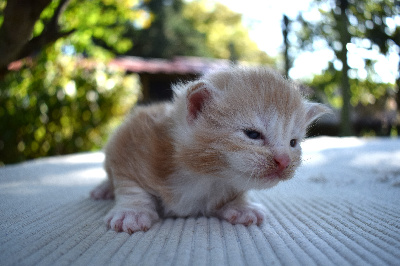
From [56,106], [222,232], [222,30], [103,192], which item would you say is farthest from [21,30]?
[222,30]

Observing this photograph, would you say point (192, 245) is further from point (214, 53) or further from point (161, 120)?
point (214, 53)

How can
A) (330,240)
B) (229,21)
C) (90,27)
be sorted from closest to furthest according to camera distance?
(330,240) → (90,27) → (229,21)

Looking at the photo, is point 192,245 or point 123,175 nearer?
point 192,245

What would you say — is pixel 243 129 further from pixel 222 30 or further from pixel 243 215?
pixel 222 30

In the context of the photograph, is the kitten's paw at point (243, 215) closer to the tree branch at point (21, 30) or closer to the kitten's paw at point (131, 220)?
the kitten's paw at point (131, 220)

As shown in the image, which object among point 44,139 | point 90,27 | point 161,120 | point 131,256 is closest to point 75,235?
point 131,256

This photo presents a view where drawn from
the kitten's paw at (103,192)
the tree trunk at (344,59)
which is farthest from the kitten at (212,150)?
the tree trunk at (344,59)

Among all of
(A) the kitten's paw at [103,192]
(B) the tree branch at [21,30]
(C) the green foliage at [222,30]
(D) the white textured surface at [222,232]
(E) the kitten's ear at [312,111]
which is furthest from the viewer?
(C) the green foliage at [222,30]

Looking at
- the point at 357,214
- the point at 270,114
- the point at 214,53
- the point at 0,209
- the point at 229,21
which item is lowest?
the point at 357,214
